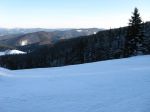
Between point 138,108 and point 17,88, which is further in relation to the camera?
point 17,88

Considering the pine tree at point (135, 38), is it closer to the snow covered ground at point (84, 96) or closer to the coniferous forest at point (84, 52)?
the coniferous forest at point (84, 52)

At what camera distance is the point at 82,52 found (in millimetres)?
105375

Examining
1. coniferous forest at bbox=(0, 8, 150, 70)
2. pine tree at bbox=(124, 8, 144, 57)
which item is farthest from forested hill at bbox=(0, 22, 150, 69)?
pine tree at bbox=(124, 8, 144, 57)

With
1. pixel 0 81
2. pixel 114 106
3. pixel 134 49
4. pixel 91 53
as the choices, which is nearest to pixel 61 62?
pixel 91 53

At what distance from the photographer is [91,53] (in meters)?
103

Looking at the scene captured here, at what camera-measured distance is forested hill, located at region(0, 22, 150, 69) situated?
9906cm

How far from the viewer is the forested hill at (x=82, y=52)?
325 ft

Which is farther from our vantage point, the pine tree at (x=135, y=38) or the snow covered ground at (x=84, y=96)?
the pine tree at (x=135, y=38)

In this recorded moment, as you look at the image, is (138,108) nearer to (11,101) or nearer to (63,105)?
(63,105)

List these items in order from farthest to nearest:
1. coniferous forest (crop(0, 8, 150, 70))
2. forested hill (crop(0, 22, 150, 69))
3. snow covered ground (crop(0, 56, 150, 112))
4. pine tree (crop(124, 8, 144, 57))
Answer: forested hill (crop(0, 22, 150, 69)) < coniferous forest (crop(0, 8, 150, 70)) < pine tree (crop(124, 8, 144, 57)) < snow covered ground (crop(0, 56, 150, 112))

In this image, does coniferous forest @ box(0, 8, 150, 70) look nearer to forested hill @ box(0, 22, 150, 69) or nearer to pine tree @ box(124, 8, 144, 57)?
forested hill @ box(0, 22, 150, 69)

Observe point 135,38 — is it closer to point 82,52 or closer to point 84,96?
point 84,96

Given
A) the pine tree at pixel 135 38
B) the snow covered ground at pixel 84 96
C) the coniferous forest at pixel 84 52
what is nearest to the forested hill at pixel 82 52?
the coniferous forest at pixel 84 52

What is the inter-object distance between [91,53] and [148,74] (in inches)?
3434
